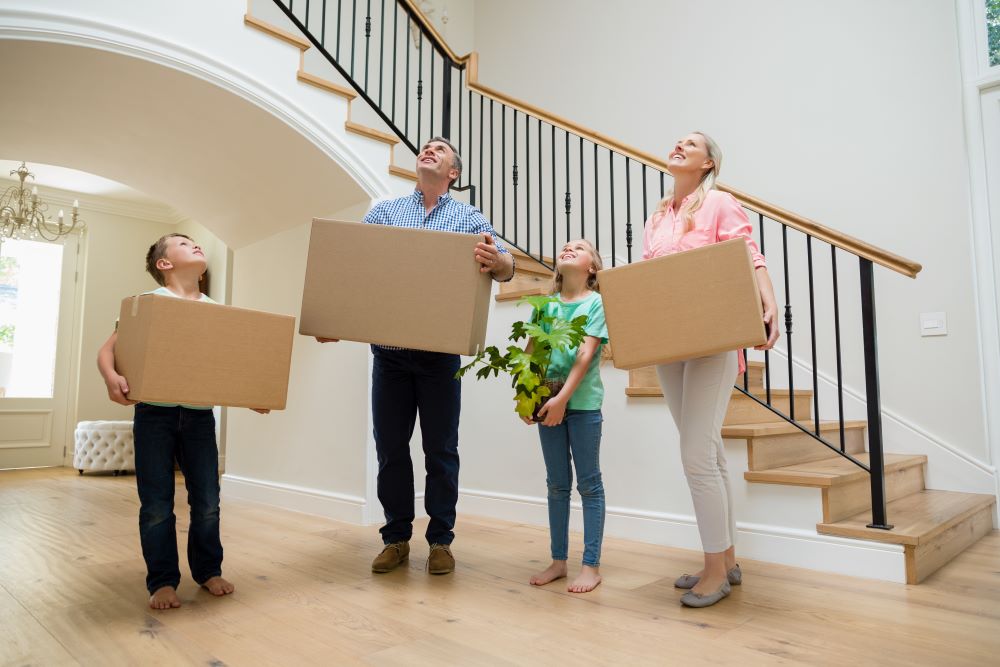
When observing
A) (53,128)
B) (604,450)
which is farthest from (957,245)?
(53,128)

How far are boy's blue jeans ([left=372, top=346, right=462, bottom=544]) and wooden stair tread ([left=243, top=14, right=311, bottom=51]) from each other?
1532mm

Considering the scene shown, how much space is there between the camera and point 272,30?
273cm

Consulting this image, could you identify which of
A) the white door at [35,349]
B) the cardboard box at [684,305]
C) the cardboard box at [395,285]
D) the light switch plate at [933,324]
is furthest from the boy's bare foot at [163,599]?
the white door at [35,349]

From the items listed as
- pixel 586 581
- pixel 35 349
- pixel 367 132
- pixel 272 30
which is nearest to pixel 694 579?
pixel 586 581

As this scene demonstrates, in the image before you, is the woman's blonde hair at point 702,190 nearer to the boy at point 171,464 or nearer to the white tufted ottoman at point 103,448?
the boy at point 171,464

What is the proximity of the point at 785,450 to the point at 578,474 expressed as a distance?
3.24ft

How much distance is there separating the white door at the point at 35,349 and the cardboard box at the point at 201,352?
17.4ft

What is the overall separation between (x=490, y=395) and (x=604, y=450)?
25.9 inches

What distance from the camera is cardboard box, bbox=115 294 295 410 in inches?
61.3

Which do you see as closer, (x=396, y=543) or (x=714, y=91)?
(x=396, y=543)

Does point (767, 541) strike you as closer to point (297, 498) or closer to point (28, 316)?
point (297, 498)

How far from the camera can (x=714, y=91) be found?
12.7 ft

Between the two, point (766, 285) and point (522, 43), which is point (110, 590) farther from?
point (522, 43)

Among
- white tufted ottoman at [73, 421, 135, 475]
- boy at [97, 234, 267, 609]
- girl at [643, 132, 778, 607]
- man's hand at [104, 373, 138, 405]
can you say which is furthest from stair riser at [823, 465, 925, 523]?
white tufted ottoman at [73, 421, 135, 475]
